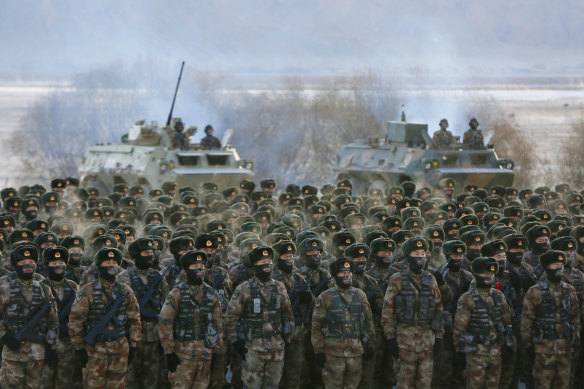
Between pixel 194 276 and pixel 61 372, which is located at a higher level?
pixel 194 276

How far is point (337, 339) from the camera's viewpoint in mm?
8961

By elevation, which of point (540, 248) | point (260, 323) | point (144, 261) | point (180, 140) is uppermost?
point (180, 140)

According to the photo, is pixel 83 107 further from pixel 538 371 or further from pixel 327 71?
→ pixel 327 71

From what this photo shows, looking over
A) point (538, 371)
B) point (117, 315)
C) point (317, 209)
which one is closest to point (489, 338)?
point (538, 371)

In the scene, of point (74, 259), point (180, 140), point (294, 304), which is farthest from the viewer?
point (180, 140)

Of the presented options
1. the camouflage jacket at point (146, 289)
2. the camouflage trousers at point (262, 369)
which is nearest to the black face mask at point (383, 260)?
the camouflage trousers at point (262, 369)

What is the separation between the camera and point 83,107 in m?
60.2

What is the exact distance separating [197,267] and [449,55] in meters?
186

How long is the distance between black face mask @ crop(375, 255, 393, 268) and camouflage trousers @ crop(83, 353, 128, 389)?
9.70ft

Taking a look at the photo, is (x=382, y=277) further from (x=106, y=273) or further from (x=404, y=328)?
(x=106, y=273)

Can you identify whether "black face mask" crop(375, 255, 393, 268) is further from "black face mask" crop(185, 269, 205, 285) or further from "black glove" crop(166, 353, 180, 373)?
"black glove" crop(166, 353, 180, 373)

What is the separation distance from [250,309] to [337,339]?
2.83 ft

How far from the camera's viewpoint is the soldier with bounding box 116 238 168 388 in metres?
9.61

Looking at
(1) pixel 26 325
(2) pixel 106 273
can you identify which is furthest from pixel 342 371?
(1) pixel 26 325
